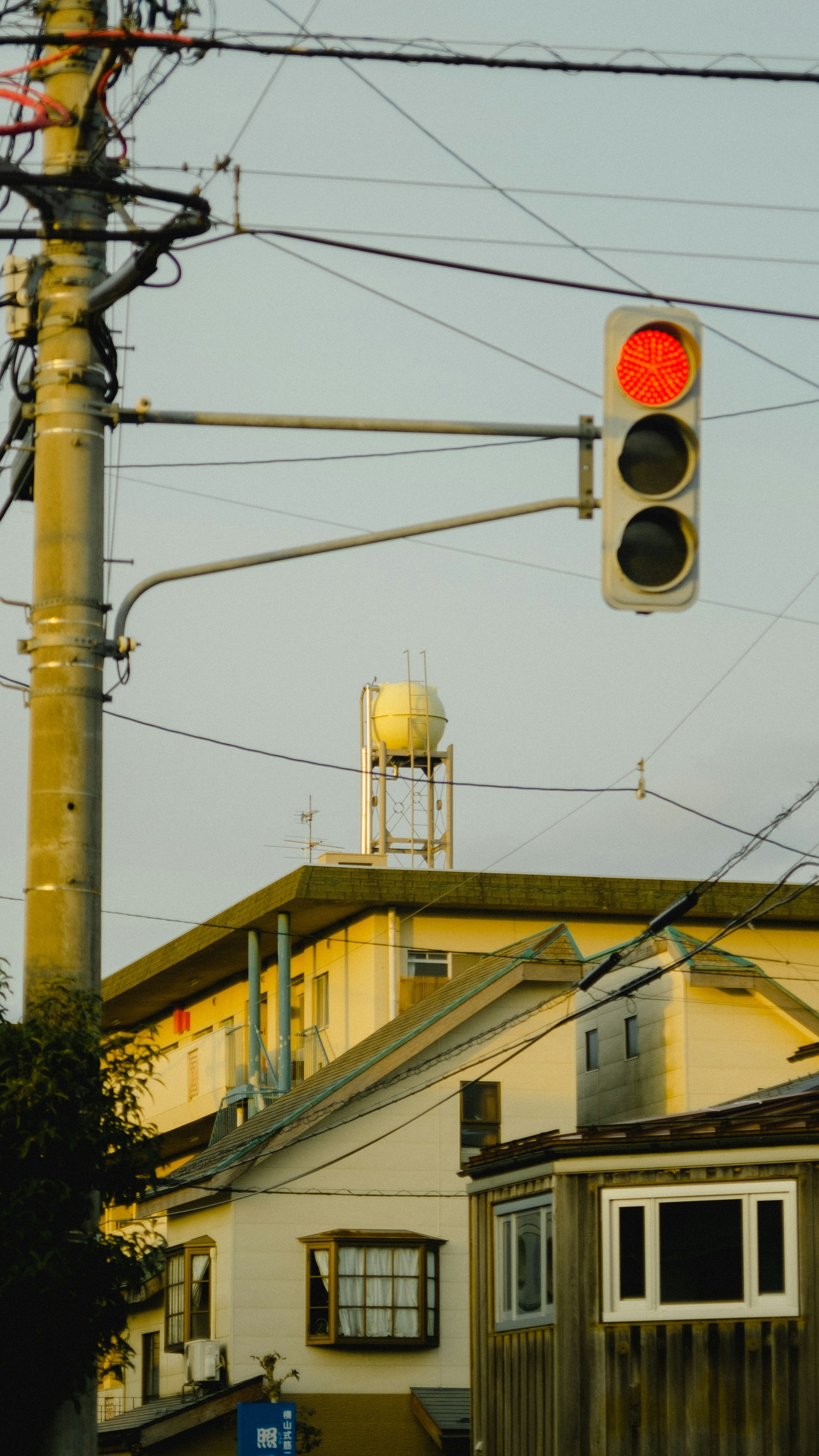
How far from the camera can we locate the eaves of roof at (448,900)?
1586 inches

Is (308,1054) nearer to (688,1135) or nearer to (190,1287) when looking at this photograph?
(190,1287)

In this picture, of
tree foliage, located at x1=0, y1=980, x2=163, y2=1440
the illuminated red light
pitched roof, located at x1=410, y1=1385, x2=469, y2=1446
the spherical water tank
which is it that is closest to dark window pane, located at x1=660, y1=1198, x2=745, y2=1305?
pitched roof, located at x1=410, y1=1385, x2=469, y2=1446

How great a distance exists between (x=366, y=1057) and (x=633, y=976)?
5.60 m

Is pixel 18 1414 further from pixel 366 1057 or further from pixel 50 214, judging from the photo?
pixel 366 1057

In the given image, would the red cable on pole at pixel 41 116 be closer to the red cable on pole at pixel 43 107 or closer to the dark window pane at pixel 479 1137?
the red cable on pole at pixel 43 107

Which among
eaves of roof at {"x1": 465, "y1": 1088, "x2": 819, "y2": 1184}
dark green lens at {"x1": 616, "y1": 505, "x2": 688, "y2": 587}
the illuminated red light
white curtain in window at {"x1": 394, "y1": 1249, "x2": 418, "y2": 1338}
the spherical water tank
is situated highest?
the spherical water tank

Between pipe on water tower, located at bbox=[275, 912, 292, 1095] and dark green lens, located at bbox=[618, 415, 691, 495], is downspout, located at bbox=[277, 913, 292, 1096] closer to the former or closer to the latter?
pipe on water tower, located at bbox=[275, 912, 292, 1095]

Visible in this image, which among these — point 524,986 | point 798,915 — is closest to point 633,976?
point 524,986

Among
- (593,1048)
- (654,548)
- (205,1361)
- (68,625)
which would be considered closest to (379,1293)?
(205,1361)

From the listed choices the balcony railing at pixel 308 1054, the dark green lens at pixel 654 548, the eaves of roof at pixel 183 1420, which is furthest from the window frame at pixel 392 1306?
the dark green lens at pixel 654 548

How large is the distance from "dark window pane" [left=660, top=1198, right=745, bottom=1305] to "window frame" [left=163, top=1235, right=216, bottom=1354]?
12.5 m

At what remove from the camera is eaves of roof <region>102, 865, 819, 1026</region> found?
132ft

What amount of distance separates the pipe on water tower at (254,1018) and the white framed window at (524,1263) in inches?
652

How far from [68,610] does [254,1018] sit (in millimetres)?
32561
